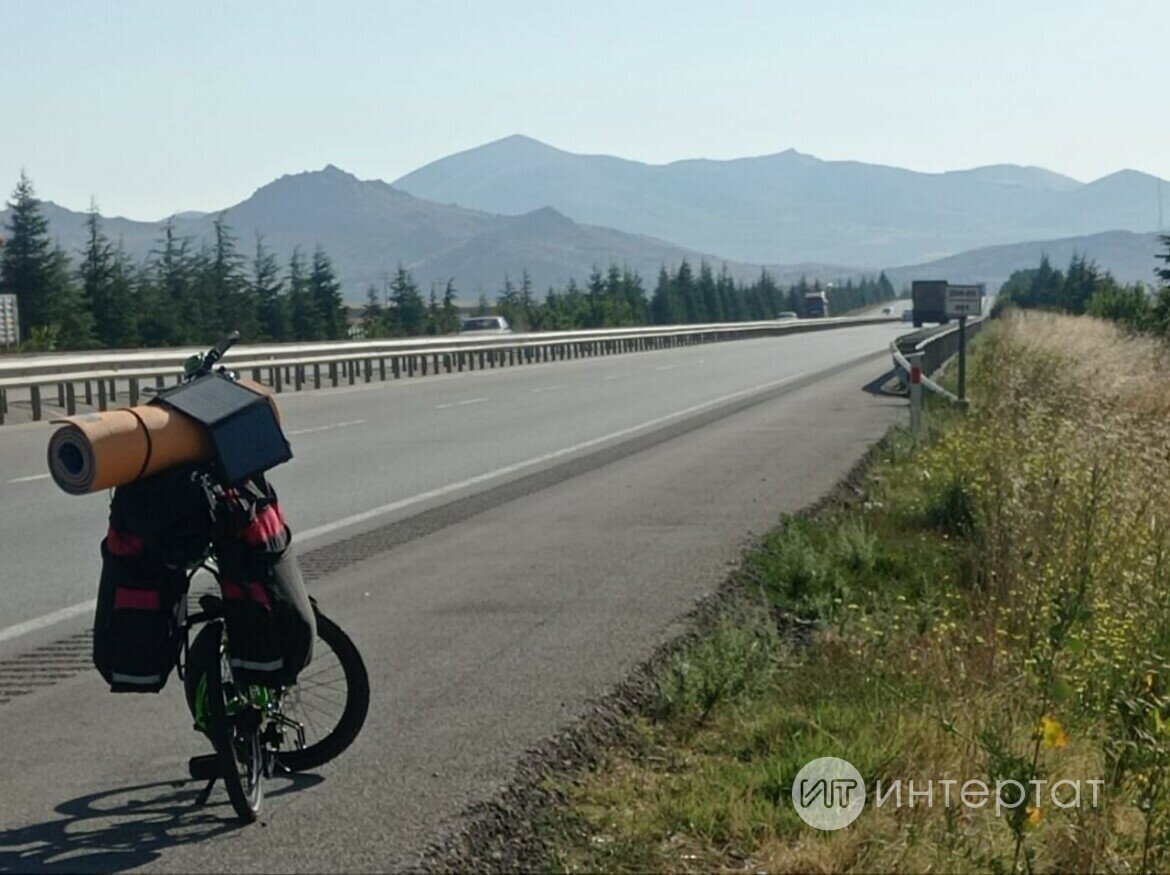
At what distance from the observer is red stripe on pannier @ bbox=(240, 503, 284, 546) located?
5566 mm

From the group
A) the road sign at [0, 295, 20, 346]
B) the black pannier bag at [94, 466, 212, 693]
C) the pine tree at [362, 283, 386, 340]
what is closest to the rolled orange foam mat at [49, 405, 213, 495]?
the black pannier bag at [94, 466, 212, 693]

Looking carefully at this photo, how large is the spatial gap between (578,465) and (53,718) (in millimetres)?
11572

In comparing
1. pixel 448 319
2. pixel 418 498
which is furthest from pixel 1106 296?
pixel 418 498

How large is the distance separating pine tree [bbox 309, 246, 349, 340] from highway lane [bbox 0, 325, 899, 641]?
39109mm

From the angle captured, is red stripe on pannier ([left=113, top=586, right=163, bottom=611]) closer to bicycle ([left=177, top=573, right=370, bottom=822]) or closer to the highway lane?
bicycle ([left=177, top=573, right=370, bottom=822])

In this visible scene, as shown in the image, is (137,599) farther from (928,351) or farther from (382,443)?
(928,351)

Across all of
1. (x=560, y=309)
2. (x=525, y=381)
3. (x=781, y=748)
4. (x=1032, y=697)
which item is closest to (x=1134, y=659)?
(x=1032, y=697)

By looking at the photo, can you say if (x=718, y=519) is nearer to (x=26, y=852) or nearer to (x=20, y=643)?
(x=20, y=643)

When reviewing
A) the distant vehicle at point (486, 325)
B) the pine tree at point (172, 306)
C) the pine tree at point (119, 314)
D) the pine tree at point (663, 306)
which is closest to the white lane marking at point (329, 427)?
the distant vehicle at point (486, 325)

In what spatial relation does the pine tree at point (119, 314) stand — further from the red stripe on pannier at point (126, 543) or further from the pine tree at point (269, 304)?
the red stripe on pannier at point (126, 543)

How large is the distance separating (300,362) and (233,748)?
30.0 meters

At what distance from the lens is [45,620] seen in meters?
9.40

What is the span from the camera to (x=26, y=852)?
17.4 ft

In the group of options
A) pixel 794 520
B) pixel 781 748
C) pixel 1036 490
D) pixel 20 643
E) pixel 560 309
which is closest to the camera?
pixel 781 748
